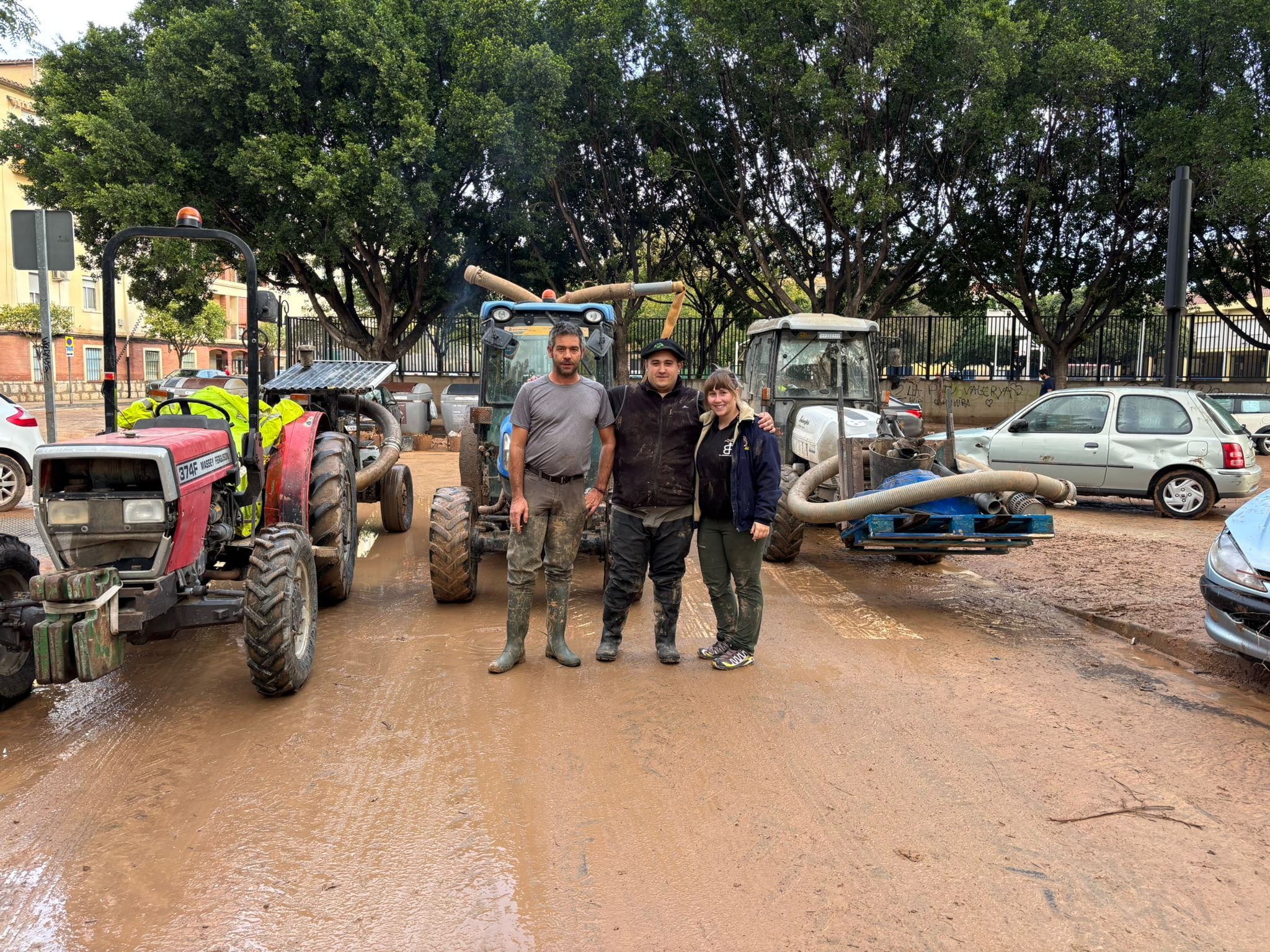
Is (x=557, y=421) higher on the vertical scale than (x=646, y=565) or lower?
higher

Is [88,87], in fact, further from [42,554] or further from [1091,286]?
[1091,286]

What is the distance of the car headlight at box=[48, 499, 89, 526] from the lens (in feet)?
14.5

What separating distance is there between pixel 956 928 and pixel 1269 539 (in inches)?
145

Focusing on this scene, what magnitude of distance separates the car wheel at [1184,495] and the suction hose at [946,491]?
588cm

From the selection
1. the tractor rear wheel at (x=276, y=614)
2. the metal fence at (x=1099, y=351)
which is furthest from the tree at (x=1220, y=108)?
the tractor rear wheel at (x=276, y=614)

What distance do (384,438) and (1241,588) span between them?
7530 mm

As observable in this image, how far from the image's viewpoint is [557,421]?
5504mm

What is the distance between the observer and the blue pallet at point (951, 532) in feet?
22.4

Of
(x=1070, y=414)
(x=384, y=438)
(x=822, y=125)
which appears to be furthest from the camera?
(x=822, y=125)

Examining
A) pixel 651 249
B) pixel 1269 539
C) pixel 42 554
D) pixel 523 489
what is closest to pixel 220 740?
pixel 523 489

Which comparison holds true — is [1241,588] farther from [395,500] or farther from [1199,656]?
[395,500]

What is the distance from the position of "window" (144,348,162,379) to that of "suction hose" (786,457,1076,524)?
5243cm

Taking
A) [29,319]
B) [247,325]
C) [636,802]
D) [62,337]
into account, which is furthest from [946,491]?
[62,337]

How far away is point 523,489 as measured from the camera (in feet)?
18.3
